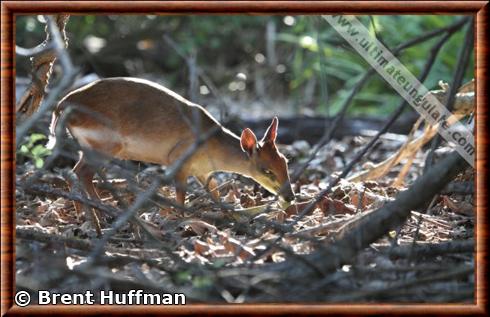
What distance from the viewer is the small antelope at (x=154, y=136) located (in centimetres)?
489

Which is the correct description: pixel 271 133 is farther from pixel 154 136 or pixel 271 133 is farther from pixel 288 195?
pixel 154 136

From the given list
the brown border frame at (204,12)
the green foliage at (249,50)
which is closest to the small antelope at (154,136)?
the brown border frame at (204,12)

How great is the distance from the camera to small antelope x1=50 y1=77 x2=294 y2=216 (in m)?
4.89

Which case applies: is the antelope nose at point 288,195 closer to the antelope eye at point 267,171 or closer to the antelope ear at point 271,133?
the antelope eye at point 267,171

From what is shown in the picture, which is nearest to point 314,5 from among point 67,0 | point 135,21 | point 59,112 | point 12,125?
point 67,0

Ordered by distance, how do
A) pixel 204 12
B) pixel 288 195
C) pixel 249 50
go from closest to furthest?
pixel 204 12 → pixel 288 195 → pixel 249 50

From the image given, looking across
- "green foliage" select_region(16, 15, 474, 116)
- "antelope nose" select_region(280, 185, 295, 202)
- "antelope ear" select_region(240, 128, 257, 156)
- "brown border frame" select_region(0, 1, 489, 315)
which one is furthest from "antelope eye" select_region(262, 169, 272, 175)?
"green foliage" select_region(16, 15, 474, 116)

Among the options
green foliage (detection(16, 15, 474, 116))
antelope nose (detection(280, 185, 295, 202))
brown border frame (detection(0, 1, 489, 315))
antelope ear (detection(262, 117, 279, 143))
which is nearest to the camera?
brown border frame (detection(0, 1, 489, 315))

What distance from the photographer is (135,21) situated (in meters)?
11.2

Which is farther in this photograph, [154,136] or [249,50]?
[249,50]

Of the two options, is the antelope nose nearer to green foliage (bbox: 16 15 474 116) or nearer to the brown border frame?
the brown border frame

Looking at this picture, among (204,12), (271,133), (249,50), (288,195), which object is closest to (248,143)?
(271,133)

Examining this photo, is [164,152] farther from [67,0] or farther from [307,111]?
[307,111]

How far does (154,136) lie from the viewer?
5172 mm
